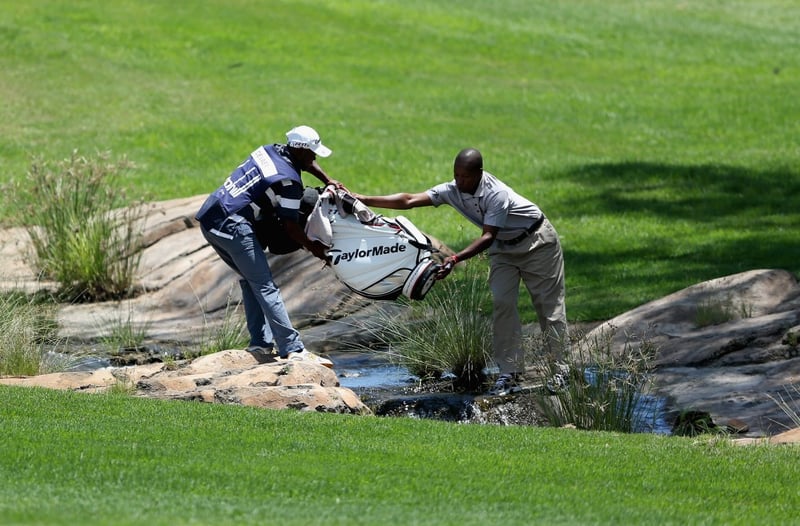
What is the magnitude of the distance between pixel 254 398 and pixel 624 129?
17352 millimetres

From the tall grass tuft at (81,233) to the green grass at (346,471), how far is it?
6383 millimetres

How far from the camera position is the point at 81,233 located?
15328 mm

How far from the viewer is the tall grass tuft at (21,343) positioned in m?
10.8

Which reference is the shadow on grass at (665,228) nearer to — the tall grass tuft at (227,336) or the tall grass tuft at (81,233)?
the tall grass tuft at (227,336)

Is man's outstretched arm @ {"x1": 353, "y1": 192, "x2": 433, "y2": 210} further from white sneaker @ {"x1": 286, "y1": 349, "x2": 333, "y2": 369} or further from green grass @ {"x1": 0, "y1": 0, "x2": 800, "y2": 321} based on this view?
green grass @ {"x1": 0, "y1": 0, "x2": 800, "y2": 321}

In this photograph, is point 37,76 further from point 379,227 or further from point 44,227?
point 379,227

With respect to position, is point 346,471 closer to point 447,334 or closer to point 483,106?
point 447,334

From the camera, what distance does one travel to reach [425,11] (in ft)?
115

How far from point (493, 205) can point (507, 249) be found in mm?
555

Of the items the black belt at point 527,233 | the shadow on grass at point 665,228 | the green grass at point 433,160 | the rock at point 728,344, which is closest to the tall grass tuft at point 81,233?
the green grass at point 433,160

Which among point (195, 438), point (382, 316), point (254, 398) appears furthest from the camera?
point (382, 316)

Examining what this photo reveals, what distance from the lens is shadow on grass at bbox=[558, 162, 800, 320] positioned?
50.5ft

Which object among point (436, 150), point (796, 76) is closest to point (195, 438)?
point (436, 150)

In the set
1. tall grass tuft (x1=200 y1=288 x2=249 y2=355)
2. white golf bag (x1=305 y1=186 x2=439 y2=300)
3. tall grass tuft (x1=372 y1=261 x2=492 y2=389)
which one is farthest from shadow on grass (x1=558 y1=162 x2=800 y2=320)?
white golf bag (x1=305 y1=186 x2=439 y2=300)
